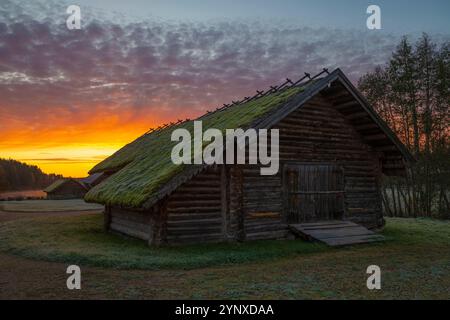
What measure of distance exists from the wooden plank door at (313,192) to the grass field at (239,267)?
2091mm

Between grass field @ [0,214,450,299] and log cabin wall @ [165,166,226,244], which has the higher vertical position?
log cabin wall @ [165,166,226,244]

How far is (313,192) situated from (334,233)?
210 cm

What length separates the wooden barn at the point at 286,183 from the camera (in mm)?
14352

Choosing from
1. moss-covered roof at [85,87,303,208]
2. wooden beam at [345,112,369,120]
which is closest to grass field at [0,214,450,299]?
moss-covered roof at [85,87,303,208]

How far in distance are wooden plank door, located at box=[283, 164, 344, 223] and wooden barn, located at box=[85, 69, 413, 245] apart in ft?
0.14

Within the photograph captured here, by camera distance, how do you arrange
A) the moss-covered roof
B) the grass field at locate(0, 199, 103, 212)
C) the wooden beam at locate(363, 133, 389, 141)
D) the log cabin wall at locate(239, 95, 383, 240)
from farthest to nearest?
the grass field at locate(0, 199, 103, 212)
the wooden beam at locate(363, 133, 389, 141)
the log cabin wall at locate(239, 95, 383, 240)
the moss-covered roof

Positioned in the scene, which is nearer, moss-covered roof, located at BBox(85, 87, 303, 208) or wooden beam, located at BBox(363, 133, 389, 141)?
moss-covered roof, located at BBox(85, 87, 303, 208)

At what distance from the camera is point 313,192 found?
17.3 meters

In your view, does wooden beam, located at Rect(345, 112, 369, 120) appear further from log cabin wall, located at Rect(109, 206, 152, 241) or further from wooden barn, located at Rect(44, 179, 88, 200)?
wooden barn, located at Rect(44, 179, 88, 200)

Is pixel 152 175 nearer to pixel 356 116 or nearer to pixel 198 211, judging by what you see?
pixel 198 211

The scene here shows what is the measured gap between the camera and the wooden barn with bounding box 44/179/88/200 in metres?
70.6
